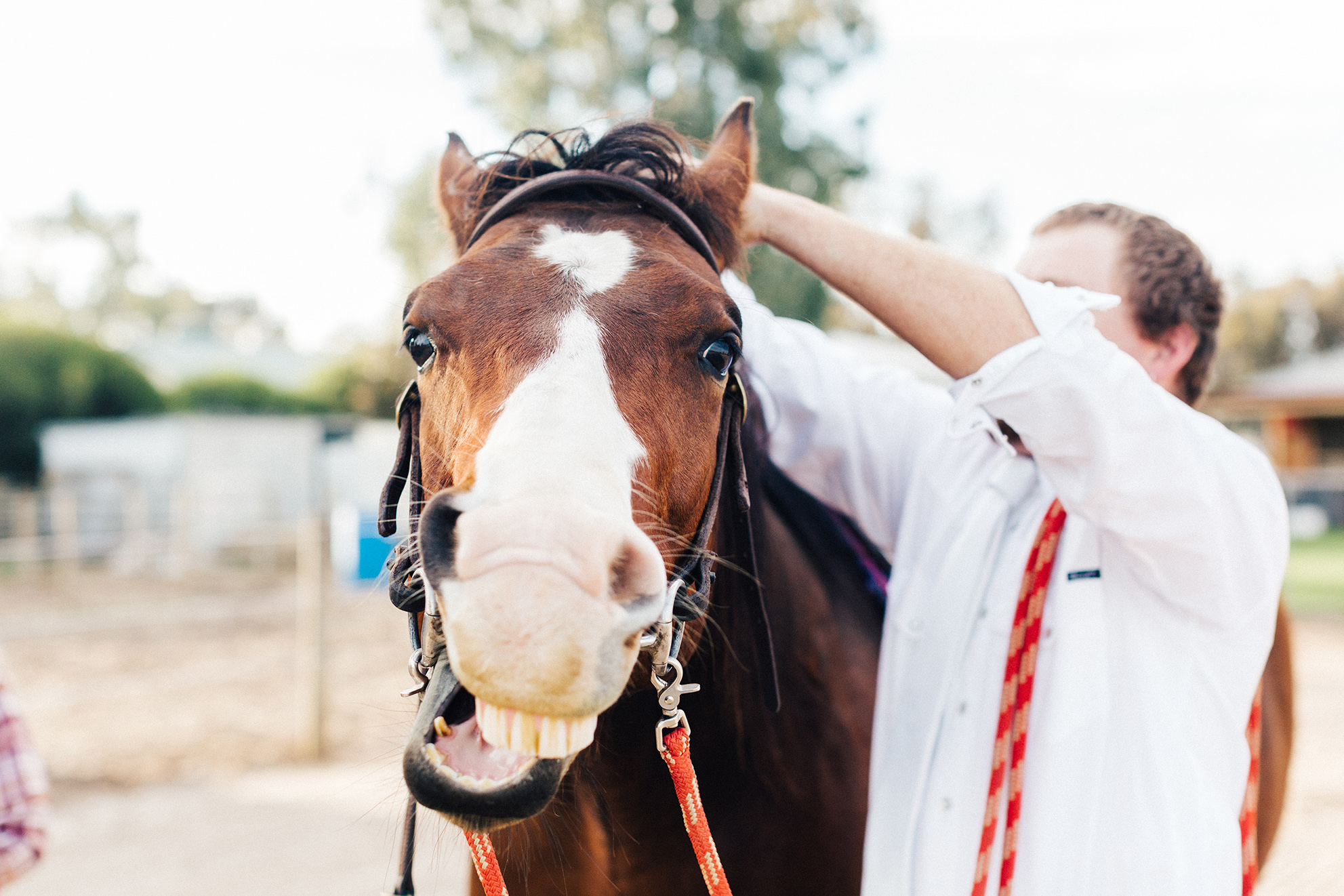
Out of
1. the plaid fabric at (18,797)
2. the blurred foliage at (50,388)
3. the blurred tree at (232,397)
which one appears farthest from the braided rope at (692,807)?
the blurred tree at (232,397)

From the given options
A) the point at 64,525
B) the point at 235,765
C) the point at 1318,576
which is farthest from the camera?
the point at 1318,576

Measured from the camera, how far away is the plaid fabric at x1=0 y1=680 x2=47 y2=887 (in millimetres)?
2059

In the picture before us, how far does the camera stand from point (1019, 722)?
1.79m

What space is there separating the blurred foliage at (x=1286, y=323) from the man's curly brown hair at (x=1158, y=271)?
169ft

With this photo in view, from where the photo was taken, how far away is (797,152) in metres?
18.8

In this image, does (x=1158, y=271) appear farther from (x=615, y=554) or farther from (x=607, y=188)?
Answer: (x=615, y=554)

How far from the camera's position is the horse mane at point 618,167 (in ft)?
5.79

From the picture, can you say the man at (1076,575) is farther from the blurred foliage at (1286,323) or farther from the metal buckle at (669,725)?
the blurred foliage at (1286,323)

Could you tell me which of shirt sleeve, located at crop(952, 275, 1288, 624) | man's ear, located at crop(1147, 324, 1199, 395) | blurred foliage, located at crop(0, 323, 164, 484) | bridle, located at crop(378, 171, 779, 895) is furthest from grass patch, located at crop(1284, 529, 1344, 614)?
blurred foliage, located at crop(0, 323, 164, 484)

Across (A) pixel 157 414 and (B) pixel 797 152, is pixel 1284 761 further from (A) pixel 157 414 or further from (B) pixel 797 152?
(A) pixel 157 414

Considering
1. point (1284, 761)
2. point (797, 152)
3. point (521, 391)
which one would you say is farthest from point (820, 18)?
point (521, 391)

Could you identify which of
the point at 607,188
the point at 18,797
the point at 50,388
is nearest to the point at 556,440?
the point at 607,188

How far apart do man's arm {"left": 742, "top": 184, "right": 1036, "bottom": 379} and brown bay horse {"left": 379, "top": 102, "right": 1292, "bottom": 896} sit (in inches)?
8.9

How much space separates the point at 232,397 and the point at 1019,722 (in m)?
28.2
